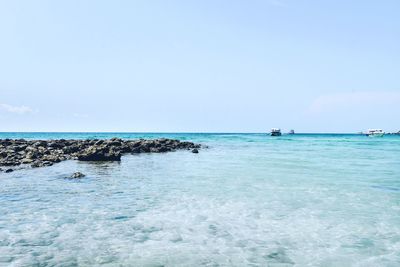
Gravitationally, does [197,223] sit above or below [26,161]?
below

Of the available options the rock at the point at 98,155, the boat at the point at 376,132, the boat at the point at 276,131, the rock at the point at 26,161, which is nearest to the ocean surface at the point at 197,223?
the rock at the point at 26,161

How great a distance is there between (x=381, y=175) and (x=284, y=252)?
17381 millimetres

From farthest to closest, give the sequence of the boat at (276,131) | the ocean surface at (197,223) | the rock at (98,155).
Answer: the boat at (276,131) → the rock at (98,155) → the ocean surface at (197,223)

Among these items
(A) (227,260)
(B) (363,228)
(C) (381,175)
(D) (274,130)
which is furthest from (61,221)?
(D) (274,130)

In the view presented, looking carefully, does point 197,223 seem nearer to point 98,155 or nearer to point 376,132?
point 98,155

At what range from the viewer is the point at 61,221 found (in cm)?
1063

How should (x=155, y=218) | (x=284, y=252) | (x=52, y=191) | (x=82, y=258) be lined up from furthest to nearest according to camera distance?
(x=52, y=191) → (x=155, y=218) → (x=284, y=252) → (x=82, y=258)

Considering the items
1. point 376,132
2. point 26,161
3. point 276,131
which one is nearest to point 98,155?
point 26,161

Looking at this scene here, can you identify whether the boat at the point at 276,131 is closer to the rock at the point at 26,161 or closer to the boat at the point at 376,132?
the boat at the point at 376,132

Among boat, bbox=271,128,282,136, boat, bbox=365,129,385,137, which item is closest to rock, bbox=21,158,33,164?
boat, bbox=271,128,282,136

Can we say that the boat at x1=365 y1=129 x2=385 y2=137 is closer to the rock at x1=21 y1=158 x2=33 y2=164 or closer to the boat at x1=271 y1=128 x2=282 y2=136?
the boat at x1=271 y1=128 x2=282 y2=136

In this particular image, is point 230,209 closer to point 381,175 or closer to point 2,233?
point 2,233

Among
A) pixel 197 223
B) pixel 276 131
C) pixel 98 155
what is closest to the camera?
pixel 197 223

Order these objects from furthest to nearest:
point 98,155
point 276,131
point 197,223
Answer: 1. point 276,131
2. point 98,155
3. point 197,223
